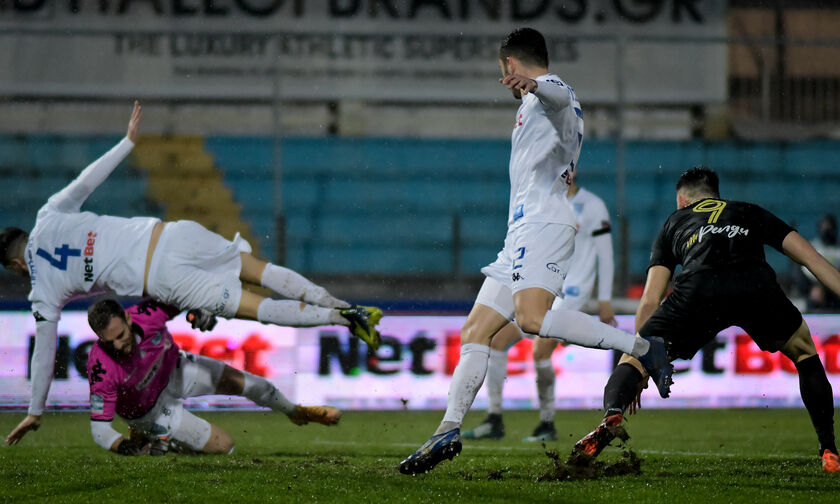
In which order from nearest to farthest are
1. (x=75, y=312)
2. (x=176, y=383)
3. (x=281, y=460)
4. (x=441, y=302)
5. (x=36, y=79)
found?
(x=281, y=460)
(x=176, y=383)
(x=75, y=312)
(x=441, y=302)
(x=36, y=79)

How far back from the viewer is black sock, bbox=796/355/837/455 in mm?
6082

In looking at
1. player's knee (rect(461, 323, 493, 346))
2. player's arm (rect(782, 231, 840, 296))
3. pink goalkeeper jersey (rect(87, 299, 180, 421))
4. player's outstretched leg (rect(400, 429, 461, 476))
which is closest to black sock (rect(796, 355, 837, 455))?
player's arm (rect(782, 231, 840, 296))

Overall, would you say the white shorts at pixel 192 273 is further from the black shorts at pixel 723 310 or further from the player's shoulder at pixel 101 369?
the black shorts at pixel 723 310

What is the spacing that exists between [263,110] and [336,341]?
185 inches

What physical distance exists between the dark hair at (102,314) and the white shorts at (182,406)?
2.56ft

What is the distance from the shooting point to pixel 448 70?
14977 mm

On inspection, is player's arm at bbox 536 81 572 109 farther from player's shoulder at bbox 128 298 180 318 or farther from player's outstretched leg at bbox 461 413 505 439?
player's outstretched leg at bbox 461 413 505 439

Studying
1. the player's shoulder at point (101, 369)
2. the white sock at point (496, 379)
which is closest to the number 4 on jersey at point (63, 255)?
the player's shoulder at point (101, 369)

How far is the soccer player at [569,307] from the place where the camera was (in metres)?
8.85

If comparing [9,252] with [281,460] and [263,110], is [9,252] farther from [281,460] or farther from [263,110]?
[263,110]

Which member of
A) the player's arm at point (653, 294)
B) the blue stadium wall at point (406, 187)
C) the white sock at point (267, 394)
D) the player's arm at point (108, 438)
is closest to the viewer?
the player's arm at point (653, 294)

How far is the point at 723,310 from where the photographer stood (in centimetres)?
598

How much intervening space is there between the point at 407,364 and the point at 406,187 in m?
3.31

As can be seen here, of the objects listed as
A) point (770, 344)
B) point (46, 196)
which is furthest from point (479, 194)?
point (770, 344)
